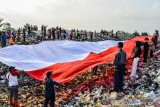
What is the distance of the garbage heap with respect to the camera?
4809 millimetres

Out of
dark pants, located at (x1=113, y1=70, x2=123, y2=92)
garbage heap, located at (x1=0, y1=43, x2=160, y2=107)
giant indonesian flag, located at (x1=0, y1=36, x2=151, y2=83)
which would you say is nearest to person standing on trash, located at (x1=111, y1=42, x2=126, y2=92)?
dark pants, located at (x1=113, y1=70, x2=123, y2=92)

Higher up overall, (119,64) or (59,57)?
(119,64)

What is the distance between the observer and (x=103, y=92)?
6.03m

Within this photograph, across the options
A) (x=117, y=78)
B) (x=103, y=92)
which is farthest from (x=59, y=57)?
(x=117, y=78)

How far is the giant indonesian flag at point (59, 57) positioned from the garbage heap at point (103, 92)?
84cm

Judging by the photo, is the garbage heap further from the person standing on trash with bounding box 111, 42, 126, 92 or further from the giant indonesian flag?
the giant indonesian flag

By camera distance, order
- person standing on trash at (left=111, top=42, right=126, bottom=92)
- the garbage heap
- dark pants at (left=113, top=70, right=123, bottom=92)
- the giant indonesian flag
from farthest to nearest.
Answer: the giant indonesian flag, dark pants at (left=113, top=70, right=123, bottom=92), person standing on trash at (left=111, top=42, right=126, bottom=92), the garbage heap

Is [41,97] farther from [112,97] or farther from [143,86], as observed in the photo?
[143,86]

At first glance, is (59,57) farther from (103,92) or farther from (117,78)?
(117,78)

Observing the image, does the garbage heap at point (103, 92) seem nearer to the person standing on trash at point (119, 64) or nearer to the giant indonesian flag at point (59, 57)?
the person standing on trash at point (119, 64)

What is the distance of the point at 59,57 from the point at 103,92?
497 cm

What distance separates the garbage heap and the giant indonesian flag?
2.76 ft

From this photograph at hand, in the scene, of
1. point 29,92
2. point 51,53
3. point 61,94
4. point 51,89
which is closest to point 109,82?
point 61,94

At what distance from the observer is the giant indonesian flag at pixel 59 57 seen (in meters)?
6.69
